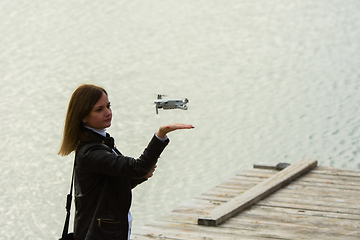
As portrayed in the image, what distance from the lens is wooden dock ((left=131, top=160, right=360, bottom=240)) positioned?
4418 mm

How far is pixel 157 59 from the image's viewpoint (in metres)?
12.5

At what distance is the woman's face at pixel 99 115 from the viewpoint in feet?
8.12

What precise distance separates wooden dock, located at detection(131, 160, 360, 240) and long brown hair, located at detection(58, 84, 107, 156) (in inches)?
79.9

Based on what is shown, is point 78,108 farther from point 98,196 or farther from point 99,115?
point 98,196

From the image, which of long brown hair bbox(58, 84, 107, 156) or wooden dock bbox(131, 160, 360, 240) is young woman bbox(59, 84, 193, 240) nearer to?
long brown hair bbox(58, 84, 107, 156)

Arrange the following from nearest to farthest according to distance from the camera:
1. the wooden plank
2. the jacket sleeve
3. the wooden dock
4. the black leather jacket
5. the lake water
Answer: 1. the jacket sleeve
2. the black leather jacket
3. the wooden dock
4. the wooden plank
5. the lake water

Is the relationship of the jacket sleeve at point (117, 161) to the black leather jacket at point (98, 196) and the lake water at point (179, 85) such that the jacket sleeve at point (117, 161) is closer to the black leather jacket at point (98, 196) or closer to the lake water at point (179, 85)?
the black leather jacket at point (98, 196)

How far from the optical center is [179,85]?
11242 mm

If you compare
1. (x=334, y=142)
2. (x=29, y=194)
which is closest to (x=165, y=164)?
(x=29, y=194)

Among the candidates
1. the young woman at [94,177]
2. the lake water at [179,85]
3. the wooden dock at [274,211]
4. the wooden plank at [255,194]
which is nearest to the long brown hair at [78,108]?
the young woman at [94,177]

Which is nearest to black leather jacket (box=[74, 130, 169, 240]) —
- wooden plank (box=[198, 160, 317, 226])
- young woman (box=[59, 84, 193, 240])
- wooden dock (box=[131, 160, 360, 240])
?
young woman (box=[59, 84, 193, 240])

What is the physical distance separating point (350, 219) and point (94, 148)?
2.94 metres

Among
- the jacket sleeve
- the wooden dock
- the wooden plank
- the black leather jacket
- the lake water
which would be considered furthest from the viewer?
the lake water

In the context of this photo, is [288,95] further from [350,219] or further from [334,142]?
[350,219]
